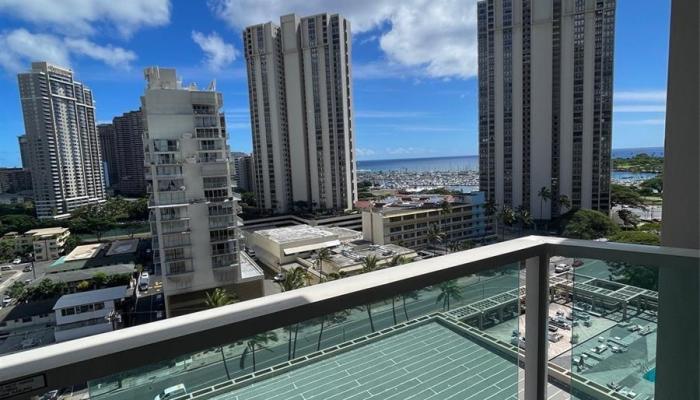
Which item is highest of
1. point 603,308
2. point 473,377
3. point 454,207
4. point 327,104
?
point 327,104

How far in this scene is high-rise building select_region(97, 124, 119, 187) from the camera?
35.2m

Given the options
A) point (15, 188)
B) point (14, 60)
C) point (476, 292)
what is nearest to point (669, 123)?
point (476, 292)

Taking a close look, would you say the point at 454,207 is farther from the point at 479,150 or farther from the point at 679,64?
the point at 679,64

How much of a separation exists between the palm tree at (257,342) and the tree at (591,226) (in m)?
18.1

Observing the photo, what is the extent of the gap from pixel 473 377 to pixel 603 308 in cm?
36

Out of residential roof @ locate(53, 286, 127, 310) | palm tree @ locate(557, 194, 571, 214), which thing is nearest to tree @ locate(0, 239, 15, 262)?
residential roof @ locate(53, 286, 127, 310)

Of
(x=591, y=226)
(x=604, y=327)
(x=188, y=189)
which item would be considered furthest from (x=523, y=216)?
(x=604, y=327)

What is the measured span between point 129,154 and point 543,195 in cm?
3667

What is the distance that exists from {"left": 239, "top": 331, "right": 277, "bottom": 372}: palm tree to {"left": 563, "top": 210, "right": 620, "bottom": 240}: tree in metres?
18.1

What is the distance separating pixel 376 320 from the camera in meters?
0.71

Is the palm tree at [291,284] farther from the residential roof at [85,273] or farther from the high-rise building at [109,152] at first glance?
the high-rise building at [109,152]

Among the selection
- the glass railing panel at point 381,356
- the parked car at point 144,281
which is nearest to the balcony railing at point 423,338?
the glass railing panel at point 381,356

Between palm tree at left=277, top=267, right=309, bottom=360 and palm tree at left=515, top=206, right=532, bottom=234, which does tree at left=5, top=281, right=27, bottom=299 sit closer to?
palm tree at left=277, top=267, right=309, bottom=360

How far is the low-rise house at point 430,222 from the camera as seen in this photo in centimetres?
1769
